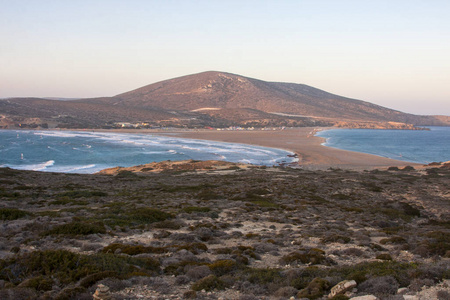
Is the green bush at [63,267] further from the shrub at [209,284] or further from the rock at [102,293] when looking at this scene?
the shrub at [209,284]

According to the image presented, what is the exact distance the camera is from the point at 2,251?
9789mm

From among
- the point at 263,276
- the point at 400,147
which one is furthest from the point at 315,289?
the point at 400,147

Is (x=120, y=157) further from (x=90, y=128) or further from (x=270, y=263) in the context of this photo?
(x=90, y=128)

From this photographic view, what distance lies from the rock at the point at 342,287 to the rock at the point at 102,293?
172 inches

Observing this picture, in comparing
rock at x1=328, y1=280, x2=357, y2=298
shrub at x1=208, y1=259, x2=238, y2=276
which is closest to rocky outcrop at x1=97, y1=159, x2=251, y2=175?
shrub at x1=208, y1=259, x2=238, y2=276

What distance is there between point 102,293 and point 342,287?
480cm

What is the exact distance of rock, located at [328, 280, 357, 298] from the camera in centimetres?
707

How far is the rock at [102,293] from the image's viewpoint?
650 centimetres

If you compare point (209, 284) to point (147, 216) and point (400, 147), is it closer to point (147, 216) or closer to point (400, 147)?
point (147, 216)

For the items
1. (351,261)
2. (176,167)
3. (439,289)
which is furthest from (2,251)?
(176,167)

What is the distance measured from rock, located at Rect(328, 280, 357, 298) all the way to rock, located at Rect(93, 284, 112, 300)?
14.3 ft

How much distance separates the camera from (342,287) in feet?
23.6

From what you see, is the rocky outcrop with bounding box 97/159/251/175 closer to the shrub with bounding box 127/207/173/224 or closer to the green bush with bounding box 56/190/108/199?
the green bush with bounding box 56/190/108/199

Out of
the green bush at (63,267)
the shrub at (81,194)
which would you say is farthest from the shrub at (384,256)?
the shrub at (81,194)
